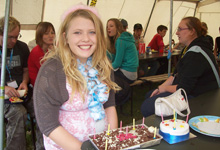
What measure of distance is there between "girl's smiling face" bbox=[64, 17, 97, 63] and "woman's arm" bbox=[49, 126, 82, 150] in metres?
0.55

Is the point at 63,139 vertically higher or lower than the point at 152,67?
lower

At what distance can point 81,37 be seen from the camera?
1.52 meters

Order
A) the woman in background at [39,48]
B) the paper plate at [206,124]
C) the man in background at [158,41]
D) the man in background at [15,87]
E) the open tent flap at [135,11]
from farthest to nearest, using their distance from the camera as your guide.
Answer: the man in background at [158,41], the open tent flap at [135,11], the woman in background at [39,48], the man in background at [15,87], the paper plate at [206,124]

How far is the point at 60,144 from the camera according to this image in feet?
4.67

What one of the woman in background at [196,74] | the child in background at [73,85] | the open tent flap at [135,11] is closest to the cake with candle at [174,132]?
the child in background at [73,85]

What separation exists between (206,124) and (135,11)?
634cm

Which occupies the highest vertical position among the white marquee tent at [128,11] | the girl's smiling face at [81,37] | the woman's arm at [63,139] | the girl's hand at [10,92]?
the white marquee tent at [128,11]

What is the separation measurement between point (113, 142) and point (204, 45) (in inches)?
71.8

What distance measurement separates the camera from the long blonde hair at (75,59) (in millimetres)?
1489

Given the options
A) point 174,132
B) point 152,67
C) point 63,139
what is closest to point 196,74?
point 174,132

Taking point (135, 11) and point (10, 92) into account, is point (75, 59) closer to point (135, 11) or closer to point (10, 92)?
point (10, 92)

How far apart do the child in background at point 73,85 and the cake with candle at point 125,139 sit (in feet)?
1.08

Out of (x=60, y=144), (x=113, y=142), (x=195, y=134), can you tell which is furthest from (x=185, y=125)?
(x=60, y=144)

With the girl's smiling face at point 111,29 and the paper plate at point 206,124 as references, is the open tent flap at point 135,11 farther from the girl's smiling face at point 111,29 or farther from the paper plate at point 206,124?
the paper plate at point 206,124
